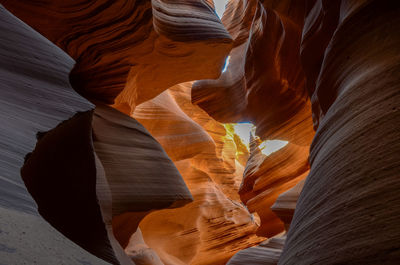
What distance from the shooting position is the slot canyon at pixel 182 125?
1085 millimetres

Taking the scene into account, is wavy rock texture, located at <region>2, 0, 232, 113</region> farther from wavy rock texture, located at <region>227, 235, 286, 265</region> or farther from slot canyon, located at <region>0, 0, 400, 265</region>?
wavy rock texture, located at <region>227, 235, 286, 265</region>

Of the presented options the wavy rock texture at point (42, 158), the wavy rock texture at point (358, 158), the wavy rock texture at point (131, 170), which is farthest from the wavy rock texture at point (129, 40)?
the wavy rock texture at point (358, 158)

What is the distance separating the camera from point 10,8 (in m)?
2.91

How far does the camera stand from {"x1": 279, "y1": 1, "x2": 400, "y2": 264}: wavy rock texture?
1.02 metres

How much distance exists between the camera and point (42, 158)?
218 centimetres

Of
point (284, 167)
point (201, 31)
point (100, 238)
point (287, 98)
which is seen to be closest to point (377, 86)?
point (100, 238)

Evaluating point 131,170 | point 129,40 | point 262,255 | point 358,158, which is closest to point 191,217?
point 262,255

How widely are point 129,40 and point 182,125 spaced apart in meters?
4.04

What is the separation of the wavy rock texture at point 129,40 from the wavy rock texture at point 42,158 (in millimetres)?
1056

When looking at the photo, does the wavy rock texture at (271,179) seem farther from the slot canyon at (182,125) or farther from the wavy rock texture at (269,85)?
the wavy rock texture at (269,85)

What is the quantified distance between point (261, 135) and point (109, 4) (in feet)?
11.3

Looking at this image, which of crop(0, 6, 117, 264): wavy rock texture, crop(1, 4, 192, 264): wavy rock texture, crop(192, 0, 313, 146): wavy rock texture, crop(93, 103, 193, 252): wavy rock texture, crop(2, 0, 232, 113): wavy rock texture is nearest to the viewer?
crop(0, 6, 117, 264): wavy rock texture

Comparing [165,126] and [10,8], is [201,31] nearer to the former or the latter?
[10,8]

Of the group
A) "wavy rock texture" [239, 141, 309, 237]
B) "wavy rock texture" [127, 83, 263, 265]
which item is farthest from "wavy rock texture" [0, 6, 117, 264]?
"wavy rock texture" [239, 141, 309, 237]
